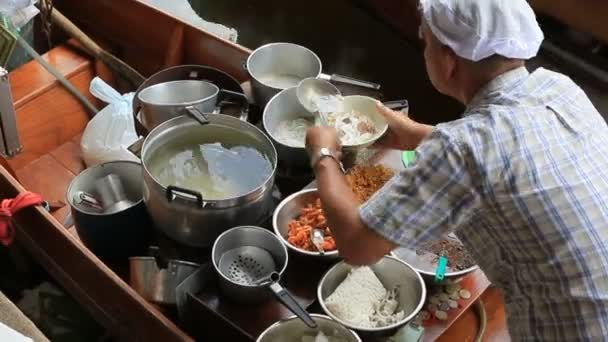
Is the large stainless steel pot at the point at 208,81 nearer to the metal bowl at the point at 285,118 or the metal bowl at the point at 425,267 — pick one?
the metal bowl at the point at 285,118

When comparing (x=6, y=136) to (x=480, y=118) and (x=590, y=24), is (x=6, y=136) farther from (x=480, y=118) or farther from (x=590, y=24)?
(x=590, y=24)

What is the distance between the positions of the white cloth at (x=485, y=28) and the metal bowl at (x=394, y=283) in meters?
0.54

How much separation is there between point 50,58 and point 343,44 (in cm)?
148

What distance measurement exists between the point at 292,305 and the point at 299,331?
82mm

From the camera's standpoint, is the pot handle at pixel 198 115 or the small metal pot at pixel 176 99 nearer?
the pot handle at pixel 198 115

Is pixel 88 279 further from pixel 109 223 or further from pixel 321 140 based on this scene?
pixel 321 140

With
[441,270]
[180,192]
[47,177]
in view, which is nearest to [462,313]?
[441,270]

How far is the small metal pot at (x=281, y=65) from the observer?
1.97 meters

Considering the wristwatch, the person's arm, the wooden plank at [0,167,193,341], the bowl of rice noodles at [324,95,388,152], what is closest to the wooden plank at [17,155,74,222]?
the wooden plank at [0,167,193,341]

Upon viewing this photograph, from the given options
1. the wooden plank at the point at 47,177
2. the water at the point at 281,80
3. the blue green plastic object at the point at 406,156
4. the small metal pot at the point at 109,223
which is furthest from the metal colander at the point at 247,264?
the wooden plank at the point at 47,177

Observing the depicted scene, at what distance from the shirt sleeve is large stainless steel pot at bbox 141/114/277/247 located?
0.38 metres

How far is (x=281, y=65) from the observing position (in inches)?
80.0

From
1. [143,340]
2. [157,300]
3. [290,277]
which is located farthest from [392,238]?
[143,340]

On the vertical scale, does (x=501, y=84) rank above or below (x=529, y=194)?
above
